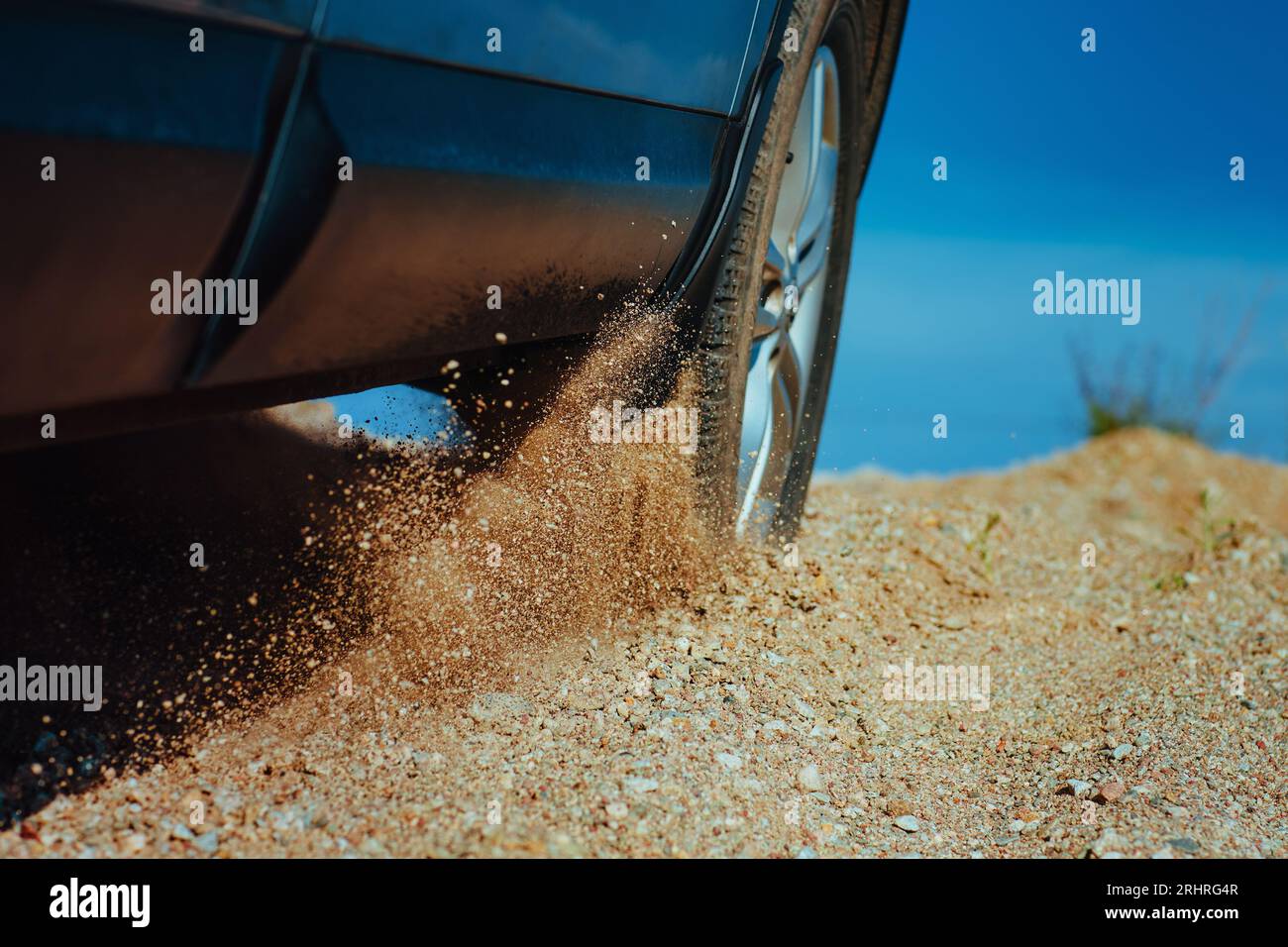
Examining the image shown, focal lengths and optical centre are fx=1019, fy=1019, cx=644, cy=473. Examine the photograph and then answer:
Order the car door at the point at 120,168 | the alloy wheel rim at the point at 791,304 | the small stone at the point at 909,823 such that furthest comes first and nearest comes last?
the alloy wheel rim at the point at 791,304 < the small stone at the point at 909,823 < the car door at the point at 120,168

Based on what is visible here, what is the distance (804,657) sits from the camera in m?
2.55

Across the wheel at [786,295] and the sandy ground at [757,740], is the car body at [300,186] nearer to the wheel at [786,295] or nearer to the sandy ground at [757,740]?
the wheel at [786,295]

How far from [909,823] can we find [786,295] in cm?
158

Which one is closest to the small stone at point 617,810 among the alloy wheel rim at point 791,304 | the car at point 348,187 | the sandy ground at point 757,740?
the sandy ground at point 757,740

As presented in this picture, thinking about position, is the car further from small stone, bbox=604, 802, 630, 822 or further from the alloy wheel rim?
small stone, bbox=604, 802, 630, 822

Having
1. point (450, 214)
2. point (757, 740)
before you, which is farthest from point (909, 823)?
point (450, 214)

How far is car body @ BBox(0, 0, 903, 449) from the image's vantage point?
112 centimetres

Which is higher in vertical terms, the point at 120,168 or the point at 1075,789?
the point at 120,168

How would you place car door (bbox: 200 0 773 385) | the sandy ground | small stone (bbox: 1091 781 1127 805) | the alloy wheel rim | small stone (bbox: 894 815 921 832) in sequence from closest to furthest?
car door (bbox: 200 0 773 385) < the sandy ground < small stone (bbox: 894 815 921 832) < small stone (bbox: 1091 781 1127 805) < the alloy wheel rim

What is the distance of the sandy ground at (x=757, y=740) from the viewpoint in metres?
1.71

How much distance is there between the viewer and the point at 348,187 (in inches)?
54.0

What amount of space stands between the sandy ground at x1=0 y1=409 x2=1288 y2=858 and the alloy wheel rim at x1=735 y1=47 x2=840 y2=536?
0.29 metres

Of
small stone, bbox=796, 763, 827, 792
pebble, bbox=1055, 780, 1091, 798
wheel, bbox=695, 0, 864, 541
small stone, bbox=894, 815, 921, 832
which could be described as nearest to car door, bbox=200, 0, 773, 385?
wheel, bbox=695, 0, 864, 541

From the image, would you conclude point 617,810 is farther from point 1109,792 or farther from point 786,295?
point 786,295
